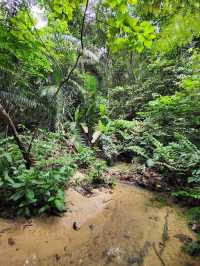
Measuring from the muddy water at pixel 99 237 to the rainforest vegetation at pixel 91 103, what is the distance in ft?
0.78

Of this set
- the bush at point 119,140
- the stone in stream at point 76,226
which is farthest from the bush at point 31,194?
the bush at point 119,140

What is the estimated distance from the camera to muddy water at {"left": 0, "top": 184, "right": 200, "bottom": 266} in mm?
1996

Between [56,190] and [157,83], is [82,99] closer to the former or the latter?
[157,83]

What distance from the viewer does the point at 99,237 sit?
7.72ft

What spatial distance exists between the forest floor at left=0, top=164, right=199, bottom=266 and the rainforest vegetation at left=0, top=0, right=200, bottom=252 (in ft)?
0.79

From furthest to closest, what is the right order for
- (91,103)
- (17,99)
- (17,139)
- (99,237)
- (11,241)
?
(91,103) → (17,99) → (17,139) → (99,237) → (11,241)

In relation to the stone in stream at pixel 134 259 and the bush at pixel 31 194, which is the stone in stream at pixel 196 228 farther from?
the bush at pixel 31 194

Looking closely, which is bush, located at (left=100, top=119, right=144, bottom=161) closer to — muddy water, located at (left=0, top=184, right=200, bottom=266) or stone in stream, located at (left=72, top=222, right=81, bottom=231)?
muddy water, located at (left=0, top=184, right=200, bottom=266)

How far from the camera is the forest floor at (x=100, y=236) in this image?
200cm

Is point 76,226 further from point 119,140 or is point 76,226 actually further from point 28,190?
point 119,140

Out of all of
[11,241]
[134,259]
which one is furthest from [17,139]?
[134,259]

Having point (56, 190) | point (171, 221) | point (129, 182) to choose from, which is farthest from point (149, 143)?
point (56, 190)

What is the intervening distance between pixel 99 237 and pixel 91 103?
5.21m

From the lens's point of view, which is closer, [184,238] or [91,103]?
[184,238]
